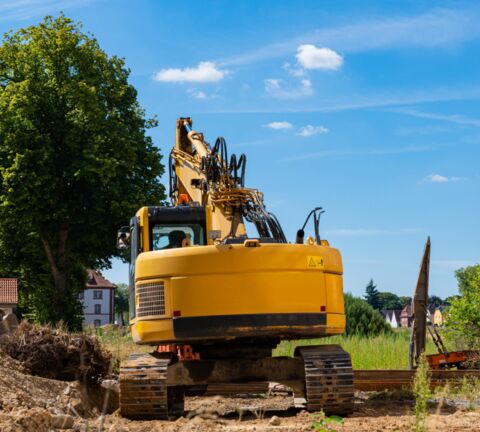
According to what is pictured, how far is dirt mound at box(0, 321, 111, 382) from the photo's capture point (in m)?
17.1

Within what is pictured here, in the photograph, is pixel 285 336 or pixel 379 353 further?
pixel 379 353

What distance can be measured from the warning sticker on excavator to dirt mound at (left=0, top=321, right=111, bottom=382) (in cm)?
618

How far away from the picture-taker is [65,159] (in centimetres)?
3862

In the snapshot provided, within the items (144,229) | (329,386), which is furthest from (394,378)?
(144,229)

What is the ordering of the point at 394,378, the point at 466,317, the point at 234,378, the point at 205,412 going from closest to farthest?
the point at 205,412 → the point at 234,378 → the point at 394,378 → the point at 466,317

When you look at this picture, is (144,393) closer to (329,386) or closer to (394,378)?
(329,386)

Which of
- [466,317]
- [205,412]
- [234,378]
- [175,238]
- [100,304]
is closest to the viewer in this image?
[205,412]

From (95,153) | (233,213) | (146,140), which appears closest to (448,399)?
(233,213)

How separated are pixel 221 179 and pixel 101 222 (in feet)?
81.2

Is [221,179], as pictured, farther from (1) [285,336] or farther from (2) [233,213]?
(1) [285,336]

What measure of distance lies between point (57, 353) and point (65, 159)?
22.3 meters

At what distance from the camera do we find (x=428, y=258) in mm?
20172

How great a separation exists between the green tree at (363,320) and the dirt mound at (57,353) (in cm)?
2457

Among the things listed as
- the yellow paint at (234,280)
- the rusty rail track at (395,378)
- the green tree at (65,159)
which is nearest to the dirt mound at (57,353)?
the rusty rail track at (395,378)
